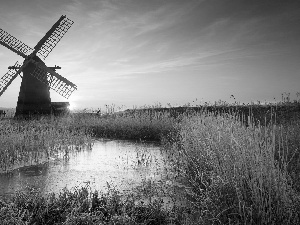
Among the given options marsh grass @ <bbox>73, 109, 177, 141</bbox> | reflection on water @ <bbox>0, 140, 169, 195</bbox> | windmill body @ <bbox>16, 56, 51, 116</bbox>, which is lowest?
reflection on water @ <bbox>0, 140, 169, 195</bbox>

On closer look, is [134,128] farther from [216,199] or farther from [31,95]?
[216,199]

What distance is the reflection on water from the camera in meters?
6.70

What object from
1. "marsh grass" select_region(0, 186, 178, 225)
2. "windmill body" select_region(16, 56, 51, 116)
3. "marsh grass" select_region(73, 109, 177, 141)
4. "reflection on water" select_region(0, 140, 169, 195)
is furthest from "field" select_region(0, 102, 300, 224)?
"windmill body" select_region(16, 56, 51, 116)

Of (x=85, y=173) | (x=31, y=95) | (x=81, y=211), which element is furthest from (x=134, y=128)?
(x=81, y=211)

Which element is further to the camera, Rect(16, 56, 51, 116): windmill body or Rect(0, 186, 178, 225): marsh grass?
Rect(16, 56, 51, 116): windmill body

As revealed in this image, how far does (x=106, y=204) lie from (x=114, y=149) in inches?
262

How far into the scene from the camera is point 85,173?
7.82m

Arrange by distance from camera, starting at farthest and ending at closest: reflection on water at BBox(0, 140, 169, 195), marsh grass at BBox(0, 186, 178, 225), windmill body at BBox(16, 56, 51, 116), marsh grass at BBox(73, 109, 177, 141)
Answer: windmill body at BBox(16, 56, 51, 116) → marsh grass at BBox(73, 109, 177, 141) → reflection on water at BBox(0, 140, 169, 195) → marsh grass at BBox(0, 186, 178, 225)

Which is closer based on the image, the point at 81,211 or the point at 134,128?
the point at 81,211

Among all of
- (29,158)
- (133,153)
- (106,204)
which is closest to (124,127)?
(133,153)

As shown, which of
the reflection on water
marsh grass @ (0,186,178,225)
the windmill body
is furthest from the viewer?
the windmill body

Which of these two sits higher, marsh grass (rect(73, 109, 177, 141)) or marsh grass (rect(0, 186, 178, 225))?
marsh grass (rect(73, 109, 177, 141))

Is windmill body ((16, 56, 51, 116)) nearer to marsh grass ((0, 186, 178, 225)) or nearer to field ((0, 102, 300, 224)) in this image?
field ((0, 102, 300, 224))

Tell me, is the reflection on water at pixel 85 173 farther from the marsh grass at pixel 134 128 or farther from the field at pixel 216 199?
the marsh grass at pixel 134 128
